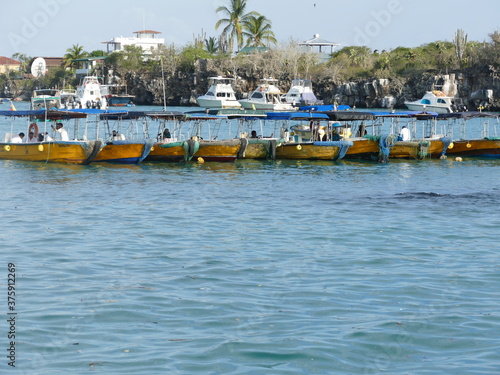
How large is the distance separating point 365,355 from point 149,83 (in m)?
130

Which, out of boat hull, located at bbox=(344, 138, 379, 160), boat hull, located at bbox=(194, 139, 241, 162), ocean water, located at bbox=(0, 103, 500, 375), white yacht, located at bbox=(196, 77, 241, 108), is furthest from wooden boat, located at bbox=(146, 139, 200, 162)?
white yacht, located at bbox=(196, 77, 241, 108)

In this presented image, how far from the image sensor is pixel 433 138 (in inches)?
1766

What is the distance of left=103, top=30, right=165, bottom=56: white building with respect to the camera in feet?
518

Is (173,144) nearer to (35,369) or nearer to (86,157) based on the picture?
(86,157)

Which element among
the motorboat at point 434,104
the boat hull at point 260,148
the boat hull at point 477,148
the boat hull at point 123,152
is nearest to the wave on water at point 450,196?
the boat hull at point 260,148

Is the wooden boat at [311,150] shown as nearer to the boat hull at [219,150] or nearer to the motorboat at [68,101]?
the boat hull at [219,150]

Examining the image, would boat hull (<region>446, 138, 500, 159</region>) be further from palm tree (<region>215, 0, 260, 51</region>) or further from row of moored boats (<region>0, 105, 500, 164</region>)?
palm tree (<region>215, 0, 260, 51</region>)

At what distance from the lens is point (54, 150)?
123 ft

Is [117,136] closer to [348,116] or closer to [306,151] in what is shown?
[306,151]

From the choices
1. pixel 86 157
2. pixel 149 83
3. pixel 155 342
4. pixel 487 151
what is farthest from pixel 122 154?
pixel 149 83

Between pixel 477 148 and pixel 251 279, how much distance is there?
1249 inches

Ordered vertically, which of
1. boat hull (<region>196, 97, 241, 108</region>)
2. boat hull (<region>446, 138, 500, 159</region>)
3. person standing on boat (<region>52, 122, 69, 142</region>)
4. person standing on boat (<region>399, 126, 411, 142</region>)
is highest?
boat hull (<region>196, 97, 241, 108</region>)

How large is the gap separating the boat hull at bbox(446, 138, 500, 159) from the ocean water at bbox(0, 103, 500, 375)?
14322mm

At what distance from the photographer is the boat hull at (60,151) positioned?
123 ft
